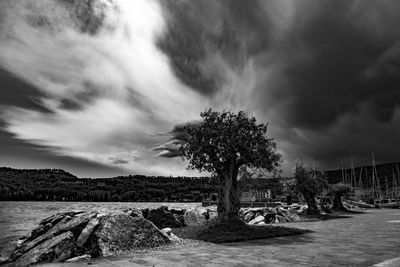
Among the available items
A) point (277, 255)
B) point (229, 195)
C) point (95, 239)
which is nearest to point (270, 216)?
point (229, 195)

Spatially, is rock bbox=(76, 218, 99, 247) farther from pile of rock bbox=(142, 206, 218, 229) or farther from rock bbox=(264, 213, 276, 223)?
rock bbox=(264, 213, 276, 223)

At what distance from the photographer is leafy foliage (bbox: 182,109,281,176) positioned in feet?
53.6

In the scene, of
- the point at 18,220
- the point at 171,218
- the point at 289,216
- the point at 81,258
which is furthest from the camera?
the point at 18,220

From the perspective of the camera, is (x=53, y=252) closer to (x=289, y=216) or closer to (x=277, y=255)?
(x=277, y=255)

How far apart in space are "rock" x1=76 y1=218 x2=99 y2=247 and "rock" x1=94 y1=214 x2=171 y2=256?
213 mm

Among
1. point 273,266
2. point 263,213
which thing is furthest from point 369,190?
point 273,266

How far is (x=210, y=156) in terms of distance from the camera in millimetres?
16797

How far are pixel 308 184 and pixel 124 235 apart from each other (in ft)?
79.3

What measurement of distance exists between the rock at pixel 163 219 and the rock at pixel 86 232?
32.3 feet

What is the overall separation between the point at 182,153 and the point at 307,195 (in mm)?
19151

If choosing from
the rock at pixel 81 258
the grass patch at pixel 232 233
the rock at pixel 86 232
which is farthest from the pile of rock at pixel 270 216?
the rock at pixel 81 258

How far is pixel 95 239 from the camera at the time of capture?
10414 mm

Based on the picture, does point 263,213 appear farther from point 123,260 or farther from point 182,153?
point 123,260

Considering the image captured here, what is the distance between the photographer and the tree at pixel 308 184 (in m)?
30.0
